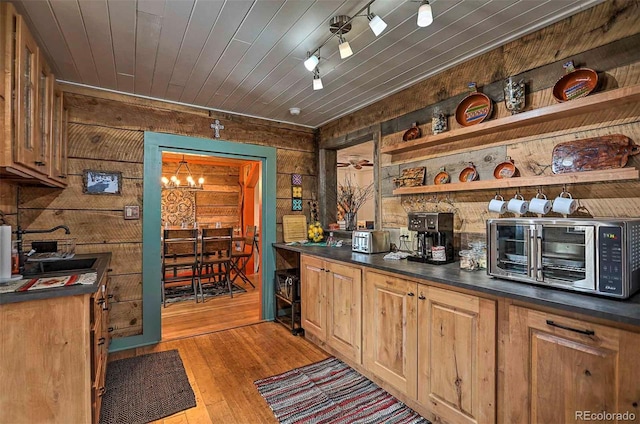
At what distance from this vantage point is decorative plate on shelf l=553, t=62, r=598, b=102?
5.42ft

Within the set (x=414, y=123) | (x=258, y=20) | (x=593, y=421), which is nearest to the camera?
(x=593, y=421)

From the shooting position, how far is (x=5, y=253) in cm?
162

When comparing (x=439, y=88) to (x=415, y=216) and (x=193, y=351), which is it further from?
(x=193, y=351)

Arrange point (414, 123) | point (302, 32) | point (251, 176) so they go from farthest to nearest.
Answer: point (251, 176), point (414, 123), point (302, 32)

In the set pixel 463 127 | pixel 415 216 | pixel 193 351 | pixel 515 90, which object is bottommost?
pixel 193 351

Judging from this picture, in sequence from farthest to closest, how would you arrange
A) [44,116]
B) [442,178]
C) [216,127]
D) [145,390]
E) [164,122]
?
[216,127]
[164,122]
[442,178]
[145,390]
[44,116]

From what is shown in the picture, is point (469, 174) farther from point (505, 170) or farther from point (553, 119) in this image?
→ point (553, 119)

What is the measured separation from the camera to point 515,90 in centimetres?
193

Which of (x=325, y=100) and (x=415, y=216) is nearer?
(x=415, y=216)

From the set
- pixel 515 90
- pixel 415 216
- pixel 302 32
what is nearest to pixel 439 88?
pixel 515 90

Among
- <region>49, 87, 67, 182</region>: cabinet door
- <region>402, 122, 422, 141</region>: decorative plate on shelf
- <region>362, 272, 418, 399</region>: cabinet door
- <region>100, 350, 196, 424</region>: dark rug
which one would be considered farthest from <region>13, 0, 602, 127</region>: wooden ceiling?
<region>100, 350, 196, 424</region>: dark rug

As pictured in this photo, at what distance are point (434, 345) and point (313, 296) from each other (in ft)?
4.41

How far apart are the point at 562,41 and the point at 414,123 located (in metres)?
1.06

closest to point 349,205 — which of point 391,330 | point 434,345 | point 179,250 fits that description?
point 391,330
